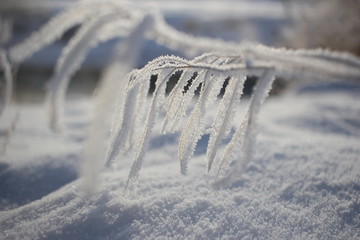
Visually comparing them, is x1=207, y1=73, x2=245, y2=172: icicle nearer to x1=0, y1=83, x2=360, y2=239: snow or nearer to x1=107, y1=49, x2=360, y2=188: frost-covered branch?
x1=107, y1=49, x2=360, y2=188: frost-covered branch

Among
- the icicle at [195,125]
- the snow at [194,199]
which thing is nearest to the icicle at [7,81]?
the snow at [194,199]

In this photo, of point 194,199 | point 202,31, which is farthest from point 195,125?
point 202,31

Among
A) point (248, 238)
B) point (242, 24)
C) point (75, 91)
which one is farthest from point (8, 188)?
point (242, 24)

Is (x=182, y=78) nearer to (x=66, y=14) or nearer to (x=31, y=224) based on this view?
(x=66, y=14)

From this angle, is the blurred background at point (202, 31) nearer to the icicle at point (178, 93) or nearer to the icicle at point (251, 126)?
the icicle at point (178, 93)

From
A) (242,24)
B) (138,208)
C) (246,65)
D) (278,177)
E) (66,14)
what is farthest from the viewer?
(242,24)

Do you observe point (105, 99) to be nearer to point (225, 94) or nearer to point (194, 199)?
point (225, 94)
